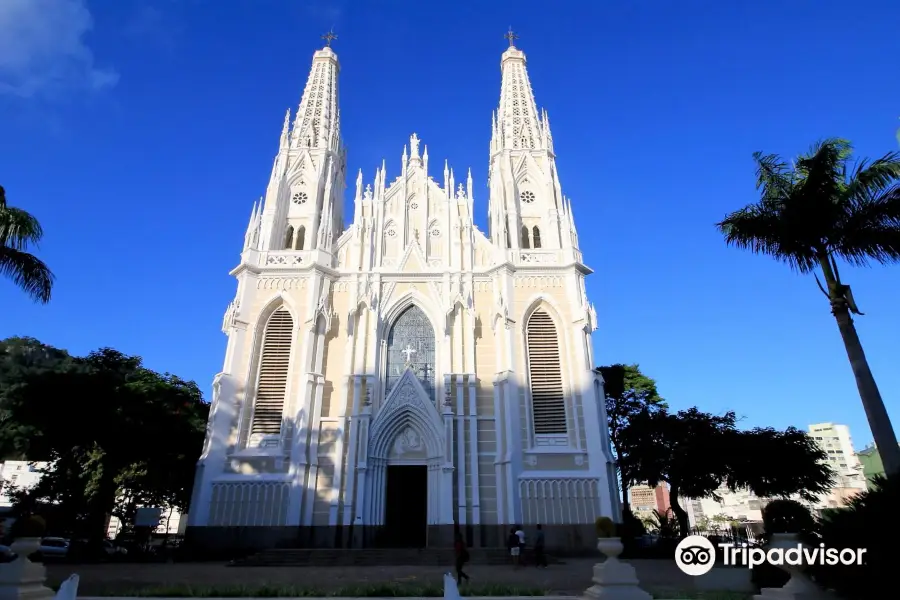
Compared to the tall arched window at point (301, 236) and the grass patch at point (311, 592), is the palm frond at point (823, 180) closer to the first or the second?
the grass patch at point (311, 592)

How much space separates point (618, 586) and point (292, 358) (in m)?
17.6

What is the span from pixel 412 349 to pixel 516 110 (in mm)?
16039

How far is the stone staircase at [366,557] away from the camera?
16.8 m

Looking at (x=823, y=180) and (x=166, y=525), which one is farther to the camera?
(x=166, y=525)

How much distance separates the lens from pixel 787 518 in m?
6.85

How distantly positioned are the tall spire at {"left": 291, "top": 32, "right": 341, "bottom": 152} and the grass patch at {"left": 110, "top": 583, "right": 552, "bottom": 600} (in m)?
23.1

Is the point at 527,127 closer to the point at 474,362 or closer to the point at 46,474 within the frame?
the point at 474,362

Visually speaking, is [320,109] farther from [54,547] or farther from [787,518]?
[787,518]

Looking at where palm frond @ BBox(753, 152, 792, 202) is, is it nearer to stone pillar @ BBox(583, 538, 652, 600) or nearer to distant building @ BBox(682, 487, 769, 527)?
stone pillar @ BBox(583, 538, 652, 600)

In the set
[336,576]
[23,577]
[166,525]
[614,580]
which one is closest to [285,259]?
[336,576]

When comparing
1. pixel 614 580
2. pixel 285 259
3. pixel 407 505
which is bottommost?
pixel 614 580

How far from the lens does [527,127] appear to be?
2962cm

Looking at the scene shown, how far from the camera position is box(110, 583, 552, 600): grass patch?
904 cm

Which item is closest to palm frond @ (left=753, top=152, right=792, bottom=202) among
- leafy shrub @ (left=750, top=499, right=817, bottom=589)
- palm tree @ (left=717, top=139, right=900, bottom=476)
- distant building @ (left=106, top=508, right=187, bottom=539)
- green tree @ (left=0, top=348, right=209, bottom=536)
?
palm tree @ (left=717, top=139, right=900, bottom=476)
